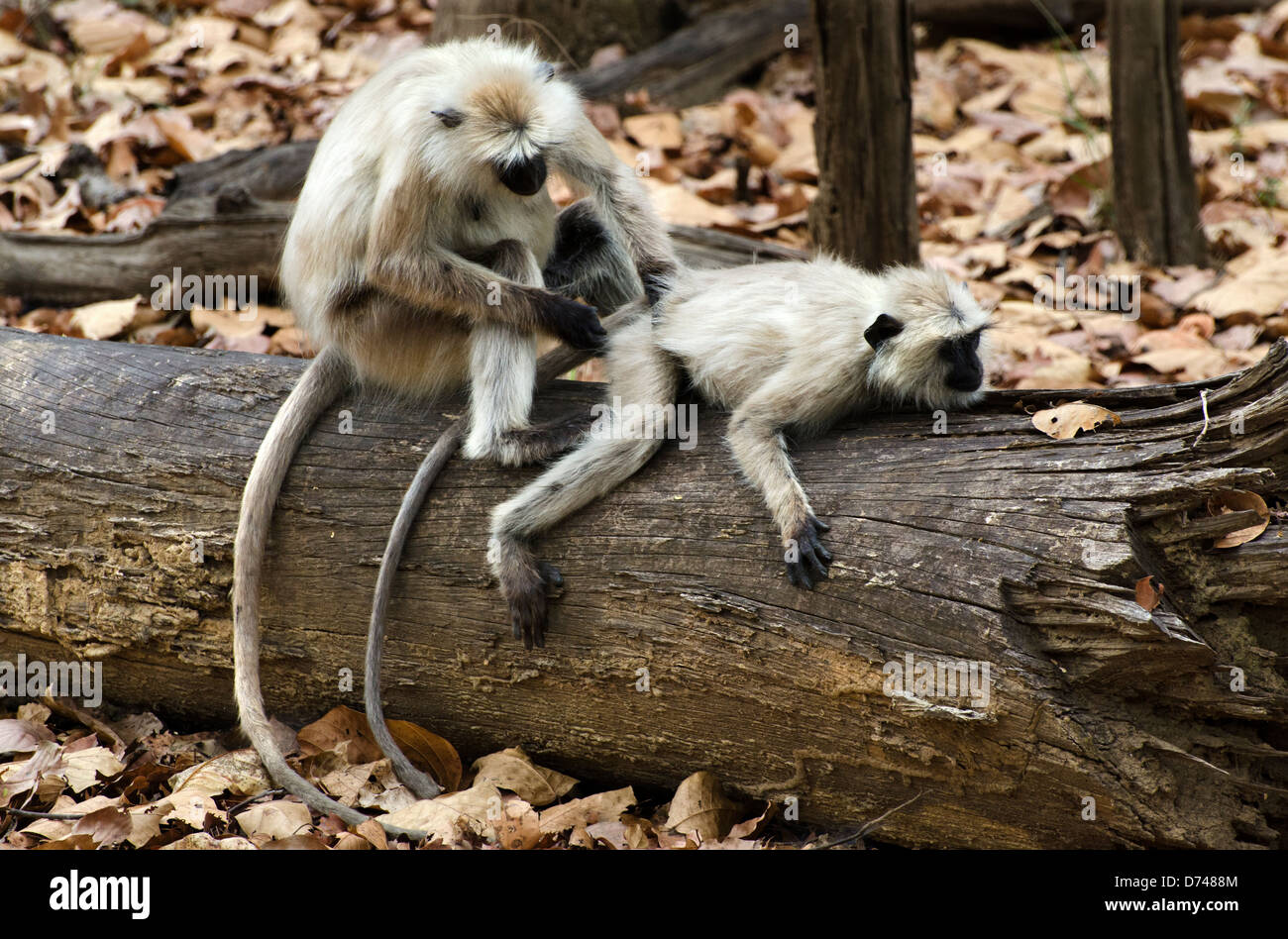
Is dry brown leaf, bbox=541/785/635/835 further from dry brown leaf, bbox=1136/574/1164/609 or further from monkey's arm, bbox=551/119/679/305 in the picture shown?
monkey's arm, bbox=551/119/679/305

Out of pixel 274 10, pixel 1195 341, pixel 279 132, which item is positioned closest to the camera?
pixel 1195 341

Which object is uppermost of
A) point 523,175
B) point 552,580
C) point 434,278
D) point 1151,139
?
point 1151,139

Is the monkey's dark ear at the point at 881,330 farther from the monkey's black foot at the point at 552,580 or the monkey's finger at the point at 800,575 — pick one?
the monkey's black foot at the point at 552,580

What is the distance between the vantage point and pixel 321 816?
378 cm

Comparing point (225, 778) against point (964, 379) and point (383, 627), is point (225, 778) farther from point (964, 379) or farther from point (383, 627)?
point (964, 379)

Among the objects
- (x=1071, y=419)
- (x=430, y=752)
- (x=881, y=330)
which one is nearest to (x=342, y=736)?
(x=430, y=752)

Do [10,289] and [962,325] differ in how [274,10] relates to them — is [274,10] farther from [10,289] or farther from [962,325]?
[962,325]

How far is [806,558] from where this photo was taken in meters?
3.36

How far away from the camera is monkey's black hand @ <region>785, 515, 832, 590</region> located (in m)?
3.35

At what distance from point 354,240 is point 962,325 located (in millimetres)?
2193

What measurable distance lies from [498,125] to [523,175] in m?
0.19

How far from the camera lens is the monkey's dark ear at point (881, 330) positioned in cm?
377
